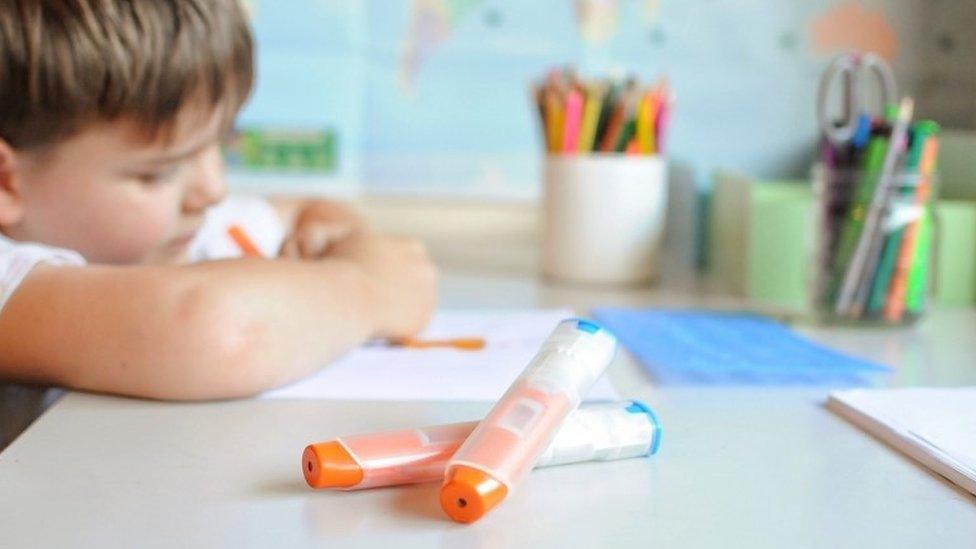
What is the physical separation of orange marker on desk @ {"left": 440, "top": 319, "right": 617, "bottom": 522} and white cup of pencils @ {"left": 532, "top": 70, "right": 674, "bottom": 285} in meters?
0.55

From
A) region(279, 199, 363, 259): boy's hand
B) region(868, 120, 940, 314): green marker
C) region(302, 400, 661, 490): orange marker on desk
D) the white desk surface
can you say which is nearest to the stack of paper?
the white desk surface

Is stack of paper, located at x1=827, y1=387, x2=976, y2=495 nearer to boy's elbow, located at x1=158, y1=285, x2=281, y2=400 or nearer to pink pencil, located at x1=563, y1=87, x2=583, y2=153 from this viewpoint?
boy's elbow, located at x1=158, y1=285, x2=281, y2=400

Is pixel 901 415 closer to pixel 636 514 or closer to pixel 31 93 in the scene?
pixel 636 514

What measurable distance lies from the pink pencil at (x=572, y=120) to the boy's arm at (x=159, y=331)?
0.47 metres

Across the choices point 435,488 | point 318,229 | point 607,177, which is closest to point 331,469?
point 435,488

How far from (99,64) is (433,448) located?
13.8 inches

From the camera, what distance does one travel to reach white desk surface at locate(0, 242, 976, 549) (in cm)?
37

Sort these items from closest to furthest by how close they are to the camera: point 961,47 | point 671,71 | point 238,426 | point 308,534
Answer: point 308,534, point 238,426, point 961,47, point 671,71

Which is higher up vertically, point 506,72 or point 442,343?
point 506,72

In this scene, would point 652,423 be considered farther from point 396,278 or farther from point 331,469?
point 396,278

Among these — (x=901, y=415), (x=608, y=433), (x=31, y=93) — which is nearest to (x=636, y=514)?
(x=608, y=433)

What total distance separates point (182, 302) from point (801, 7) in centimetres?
90

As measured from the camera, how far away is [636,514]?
0.39 metres

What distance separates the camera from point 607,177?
98cm
